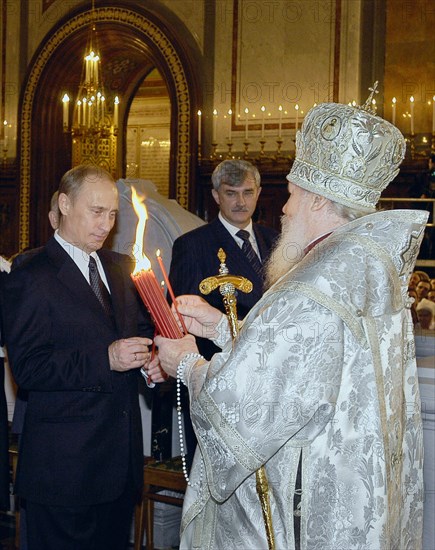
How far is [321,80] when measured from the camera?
988 cm

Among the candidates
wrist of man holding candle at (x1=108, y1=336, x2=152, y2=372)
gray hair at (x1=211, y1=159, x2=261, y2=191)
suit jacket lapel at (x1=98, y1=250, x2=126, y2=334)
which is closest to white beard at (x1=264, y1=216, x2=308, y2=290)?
wrist of man holding candle at (x1=108, y1=336, x2=152, y2=372)

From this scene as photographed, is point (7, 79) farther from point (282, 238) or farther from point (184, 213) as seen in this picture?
point (282, 238)

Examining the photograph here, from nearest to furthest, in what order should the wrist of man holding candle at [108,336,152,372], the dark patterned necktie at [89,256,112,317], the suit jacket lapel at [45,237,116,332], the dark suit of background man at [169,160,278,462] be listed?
the wrist of man holding candle at [108,336,152,372] < the suit jacket lapel at [45,237,116,332] < the dark patterned necktie at [89,256,112,317] < the dark suit of background man at [169,160,278,462]

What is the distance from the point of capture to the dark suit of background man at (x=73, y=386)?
281cm

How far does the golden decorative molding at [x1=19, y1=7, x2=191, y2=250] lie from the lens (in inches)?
419

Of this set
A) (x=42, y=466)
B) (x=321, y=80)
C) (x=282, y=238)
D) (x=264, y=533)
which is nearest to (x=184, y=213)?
(x=42, y=466)

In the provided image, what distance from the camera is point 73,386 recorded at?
2.82m

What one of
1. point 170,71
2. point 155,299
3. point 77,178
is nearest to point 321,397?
point 155,299

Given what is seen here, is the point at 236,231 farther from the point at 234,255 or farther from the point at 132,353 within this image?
the point at 132,353

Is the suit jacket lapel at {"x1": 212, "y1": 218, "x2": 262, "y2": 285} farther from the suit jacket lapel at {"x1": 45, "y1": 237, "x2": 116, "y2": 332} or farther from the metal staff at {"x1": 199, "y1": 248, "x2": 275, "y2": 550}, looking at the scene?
the metal staff at {"x1": 199, "y1": 248, "x2": 275, "y2": 550}

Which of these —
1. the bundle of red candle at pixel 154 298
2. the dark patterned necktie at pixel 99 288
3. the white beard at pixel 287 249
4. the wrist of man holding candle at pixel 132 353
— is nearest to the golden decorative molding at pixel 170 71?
the dark patterned necktie at pixel 99 288

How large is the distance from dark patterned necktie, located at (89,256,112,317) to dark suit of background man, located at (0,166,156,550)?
0.04m

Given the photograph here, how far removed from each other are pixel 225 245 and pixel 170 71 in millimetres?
6928

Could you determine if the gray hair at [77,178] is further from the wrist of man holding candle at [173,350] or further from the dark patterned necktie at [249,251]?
the dark patterned necktie at [249,251]
